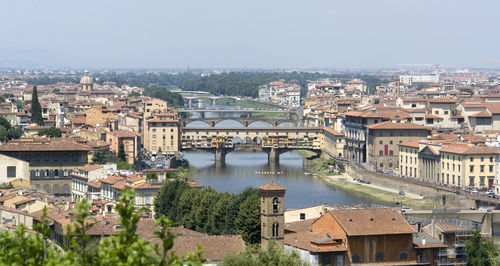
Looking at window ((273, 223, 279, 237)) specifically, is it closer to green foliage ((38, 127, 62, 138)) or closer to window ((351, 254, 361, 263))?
window ((351, 254, 361, 263))

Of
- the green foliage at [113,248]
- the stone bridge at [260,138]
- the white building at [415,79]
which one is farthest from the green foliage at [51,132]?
the white building at [415,79]

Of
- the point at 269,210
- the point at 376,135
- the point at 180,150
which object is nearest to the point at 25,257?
the point at 269,210

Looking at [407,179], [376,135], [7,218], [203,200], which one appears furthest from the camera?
[376,135]

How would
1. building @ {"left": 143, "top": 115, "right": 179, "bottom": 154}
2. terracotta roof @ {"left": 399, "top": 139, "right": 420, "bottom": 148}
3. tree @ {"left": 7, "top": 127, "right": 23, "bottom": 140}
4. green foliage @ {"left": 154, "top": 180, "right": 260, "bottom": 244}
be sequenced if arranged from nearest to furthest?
1. green foliage @ {"left": 154, "top": 180, "right": 260, "bottom": 244}
2. tree @ {"left": 7, "top": 127, "right": 23, "bottom": 140}
3. terracotta roof @ {"left": 399, "top": 139, "right": 420, "bottom": 148}
4. building @ {"left": 143, "top": 115, "right": 179, "bottom": 154}

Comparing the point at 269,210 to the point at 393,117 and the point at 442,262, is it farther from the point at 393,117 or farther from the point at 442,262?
the point at 393,117

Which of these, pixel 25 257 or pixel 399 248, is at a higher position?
pixel 25 257

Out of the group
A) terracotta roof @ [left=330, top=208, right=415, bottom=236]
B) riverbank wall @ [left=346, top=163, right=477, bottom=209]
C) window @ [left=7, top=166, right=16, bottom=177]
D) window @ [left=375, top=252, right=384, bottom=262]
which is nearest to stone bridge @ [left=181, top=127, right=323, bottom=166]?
riverbank wall @ [left=346, top=163, right=477, bottom=209]

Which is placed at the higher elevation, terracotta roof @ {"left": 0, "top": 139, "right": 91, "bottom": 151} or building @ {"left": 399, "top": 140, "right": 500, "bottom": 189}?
terracotta roof @ {"left": 0, "top": 139, "right": 91, "bottom": 151}

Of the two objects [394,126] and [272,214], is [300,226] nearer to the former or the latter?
[272,214]
